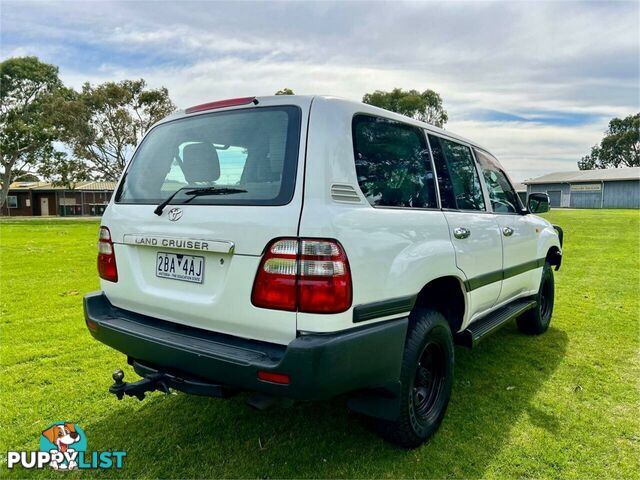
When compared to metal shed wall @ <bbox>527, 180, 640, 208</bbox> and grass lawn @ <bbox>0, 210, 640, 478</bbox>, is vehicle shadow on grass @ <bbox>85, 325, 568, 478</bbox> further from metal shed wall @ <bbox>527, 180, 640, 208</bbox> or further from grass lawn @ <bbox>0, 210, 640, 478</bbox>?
metal shed wall @ <bbox>527, 180, 640, 208</bbox>

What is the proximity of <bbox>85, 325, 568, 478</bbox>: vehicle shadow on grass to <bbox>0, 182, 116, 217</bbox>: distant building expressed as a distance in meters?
47.4

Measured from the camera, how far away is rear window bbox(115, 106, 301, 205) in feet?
7.48

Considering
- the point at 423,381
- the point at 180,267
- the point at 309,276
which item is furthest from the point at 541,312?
the point at 180,267

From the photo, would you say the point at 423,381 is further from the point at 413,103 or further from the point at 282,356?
the point at 413,103

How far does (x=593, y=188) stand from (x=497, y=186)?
49.7 m

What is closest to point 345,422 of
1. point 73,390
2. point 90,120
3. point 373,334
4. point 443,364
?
point 443,364

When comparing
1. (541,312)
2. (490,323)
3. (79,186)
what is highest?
(79,186)

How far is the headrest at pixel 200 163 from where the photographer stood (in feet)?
8.51

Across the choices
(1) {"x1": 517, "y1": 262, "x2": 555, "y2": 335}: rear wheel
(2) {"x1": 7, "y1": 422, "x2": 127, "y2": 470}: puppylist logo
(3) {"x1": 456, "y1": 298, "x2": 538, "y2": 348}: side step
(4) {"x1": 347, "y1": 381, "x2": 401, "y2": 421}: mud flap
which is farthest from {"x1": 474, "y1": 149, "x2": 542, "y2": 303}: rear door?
(2) {"x1": 7, "y1": 422, "x2": 127, "y2": 470}: puppylist logo

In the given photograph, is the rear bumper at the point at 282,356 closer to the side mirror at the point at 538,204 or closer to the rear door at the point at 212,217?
the rear door at the point at 212,217

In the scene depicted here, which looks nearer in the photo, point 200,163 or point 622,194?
point 200,163

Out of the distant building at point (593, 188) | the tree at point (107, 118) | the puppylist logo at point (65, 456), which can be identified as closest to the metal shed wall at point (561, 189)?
the distant building at point (593, 188)

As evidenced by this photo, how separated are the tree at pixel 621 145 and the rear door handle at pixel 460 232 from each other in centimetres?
7619

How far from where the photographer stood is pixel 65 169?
34719 mm
